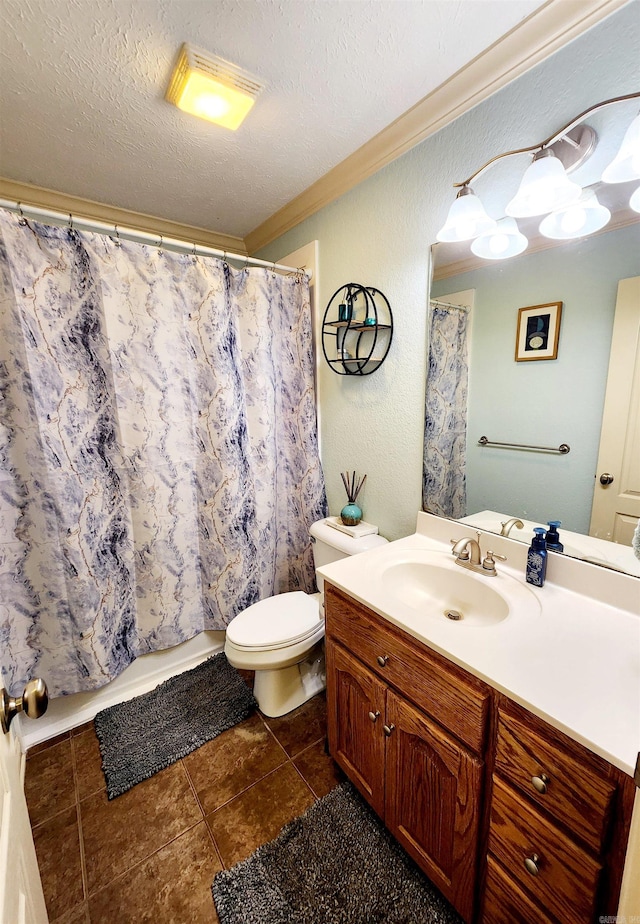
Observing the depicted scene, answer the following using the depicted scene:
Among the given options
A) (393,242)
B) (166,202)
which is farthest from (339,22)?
(166,202)

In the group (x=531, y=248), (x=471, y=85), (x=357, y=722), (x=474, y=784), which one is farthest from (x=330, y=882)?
(x=471, y=85)

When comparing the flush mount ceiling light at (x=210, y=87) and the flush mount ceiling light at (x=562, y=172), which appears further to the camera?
the flush mount ceiling light at (x=210, y=87)

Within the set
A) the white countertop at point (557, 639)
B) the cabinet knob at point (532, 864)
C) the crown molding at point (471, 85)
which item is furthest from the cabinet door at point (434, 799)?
the crown molding at point (471, 85)

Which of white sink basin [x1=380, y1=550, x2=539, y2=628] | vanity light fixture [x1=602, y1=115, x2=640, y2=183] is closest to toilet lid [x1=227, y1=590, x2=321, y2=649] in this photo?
white sink basin [x1=380, y1=550, x2=539, y2=628]

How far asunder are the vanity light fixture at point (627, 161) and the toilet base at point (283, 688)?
6.18 ft

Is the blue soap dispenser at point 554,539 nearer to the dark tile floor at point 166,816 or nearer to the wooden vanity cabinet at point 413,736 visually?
the wooden vanity cabinet at point 413,736

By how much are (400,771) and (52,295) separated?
1.92 meters

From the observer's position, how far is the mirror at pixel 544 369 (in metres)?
0.98

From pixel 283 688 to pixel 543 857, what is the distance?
111 centimetres

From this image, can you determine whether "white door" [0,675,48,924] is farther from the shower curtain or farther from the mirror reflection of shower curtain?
the mirror reflection of shower curtain

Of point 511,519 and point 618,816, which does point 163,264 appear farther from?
point 618,816

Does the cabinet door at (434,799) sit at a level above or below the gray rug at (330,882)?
above

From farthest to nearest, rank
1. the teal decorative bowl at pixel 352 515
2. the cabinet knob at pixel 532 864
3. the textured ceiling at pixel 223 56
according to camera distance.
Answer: the teal decorative bowl at pixel 352 515
the textured ceiling at pixel 223 56
the cabinet knob at pixel 532 864

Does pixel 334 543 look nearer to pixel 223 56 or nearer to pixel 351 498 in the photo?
pixel 351 498
